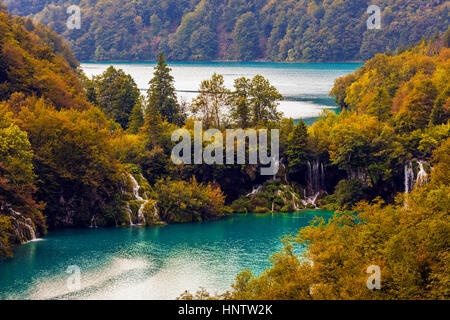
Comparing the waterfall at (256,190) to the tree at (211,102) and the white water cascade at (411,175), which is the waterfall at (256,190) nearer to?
the tree at (211,102)

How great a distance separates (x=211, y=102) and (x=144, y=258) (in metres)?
30.3

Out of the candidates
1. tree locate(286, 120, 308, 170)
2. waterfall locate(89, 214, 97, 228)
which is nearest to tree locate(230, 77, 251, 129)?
tree locate(286, 120, 308, 170)

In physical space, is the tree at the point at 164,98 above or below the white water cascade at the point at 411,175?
above

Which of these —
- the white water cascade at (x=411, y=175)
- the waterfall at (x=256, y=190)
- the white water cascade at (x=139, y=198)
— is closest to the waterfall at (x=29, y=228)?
the white water cascade at (x=139, y=198)

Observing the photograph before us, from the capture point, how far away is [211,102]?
249 feet

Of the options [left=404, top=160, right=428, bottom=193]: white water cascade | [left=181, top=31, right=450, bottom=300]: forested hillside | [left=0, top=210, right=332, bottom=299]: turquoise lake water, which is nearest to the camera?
[left=181, top=31, right=450, bottom=300]: forested hillside

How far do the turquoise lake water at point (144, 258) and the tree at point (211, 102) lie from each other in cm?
1621

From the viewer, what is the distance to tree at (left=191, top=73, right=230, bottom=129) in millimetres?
75562

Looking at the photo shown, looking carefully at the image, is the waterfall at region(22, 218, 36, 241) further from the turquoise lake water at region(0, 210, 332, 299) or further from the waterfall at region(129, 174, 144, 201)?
the waterfall at region(129, 174, 144, 201)

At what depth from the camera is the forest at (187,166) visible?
167 ft

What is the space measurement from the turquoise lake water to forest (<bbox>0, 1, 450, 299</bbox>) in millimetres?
2259

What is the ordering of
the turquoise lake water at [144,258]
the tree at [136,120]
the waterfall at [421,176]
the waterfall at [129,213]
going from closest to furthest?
the turquoise lake water at [144,258] → the waterfall at [129,213] → the waterfall at [421,176] → the tree at [136,120]

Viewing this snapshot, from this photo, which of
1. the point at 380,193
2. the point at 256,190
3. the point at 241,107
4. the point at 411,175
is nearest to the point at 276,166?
the point at 256,190
